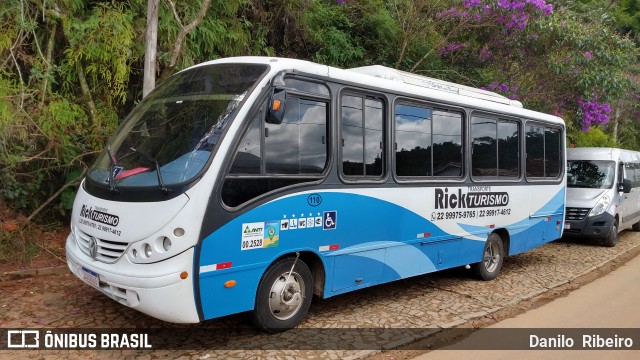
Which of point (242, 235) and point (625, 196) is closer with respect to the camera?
point (242, 235)

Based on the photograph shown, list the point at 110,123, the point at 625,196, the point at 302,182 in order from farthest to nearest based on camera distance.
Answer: the point at 625,196
the point at 110,123
the point at 302,182

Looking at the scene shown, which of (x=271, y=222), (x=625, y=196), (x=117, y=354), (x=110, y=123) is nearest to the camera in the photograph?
(x=117, y=354)

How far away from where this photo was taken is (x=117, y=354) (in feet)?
14.3

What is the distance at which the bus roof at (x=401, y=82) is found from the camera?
5000 millimetres

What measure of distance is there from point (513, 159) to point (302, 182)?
181 inches

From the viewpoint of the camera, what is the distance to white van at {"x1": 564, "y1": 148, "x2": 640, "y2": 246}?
1127cm

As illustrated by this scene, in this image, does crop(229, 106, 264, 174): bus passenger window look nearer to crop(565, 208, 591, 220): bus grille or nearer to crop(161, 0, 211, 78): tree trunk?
crop(161, 0, 211, 78): tree trunk

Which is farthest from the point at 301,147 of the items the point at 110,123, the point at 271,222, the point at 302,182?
the point at 110,123

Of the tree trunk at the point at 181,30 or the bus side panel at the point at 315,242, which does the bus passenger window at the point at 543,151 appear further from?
the tree trunk at the point at 181,30

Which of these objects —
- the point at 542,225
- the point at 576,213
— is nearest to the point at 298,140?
the point at 542,225

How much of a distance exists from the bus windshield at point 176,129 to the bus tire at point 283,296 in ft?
4.23

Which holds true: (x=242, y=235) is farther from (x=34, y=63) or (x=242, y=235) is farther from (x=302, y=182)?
(x=34, y=63)

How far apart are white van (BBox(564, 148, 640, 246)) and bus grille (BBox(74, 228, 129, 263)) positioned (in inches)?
407

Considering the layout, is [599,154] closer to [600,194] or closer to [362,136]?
[600,194]
